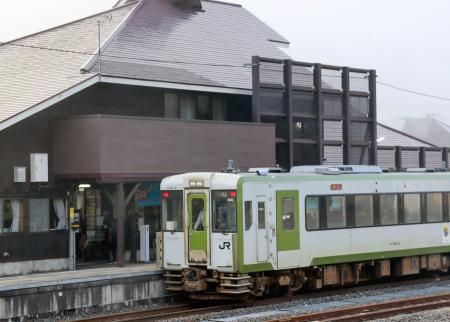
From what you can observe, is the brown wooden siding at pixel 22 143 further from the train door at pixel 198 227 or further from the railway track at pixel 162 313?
the railway track at pixel 162 313

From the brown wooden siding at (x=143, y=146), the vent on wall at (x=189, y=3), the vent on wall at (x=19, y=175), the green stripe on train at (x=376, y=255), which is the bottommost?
the green stripe on train at (x=376, y=255)

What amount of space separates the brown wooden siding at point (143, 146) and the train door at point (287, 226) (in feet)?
15.9

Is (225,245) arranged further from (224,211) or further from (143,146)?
(143,146)

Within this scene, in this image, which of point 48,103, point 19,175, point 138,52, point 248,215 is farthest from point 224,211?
point 138,52

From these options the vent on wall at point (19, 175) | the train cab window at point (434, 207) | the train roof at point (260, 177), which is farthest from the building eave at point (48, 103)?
the train cab window at point (434, 207)

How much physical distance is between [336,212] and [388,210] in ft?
6.63

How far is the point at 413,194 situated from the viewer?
71.1 feet

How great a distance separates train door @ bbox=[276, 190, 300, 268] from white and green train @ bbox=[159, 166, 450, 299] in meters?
0.02

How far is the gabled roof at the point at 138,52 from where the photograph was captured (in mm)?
22000

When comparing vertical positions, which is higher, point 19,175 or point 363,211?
point 19,175

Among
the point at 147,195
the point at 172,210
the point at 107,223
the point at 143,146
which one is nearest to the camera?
the point at 172,210

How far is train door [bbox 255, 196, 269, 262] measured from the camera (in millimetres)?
17875

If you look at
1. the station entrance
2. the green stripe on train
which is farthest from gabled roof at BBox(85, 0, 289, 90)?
the green stripe on train

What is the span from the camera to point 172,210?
19.0 meters
